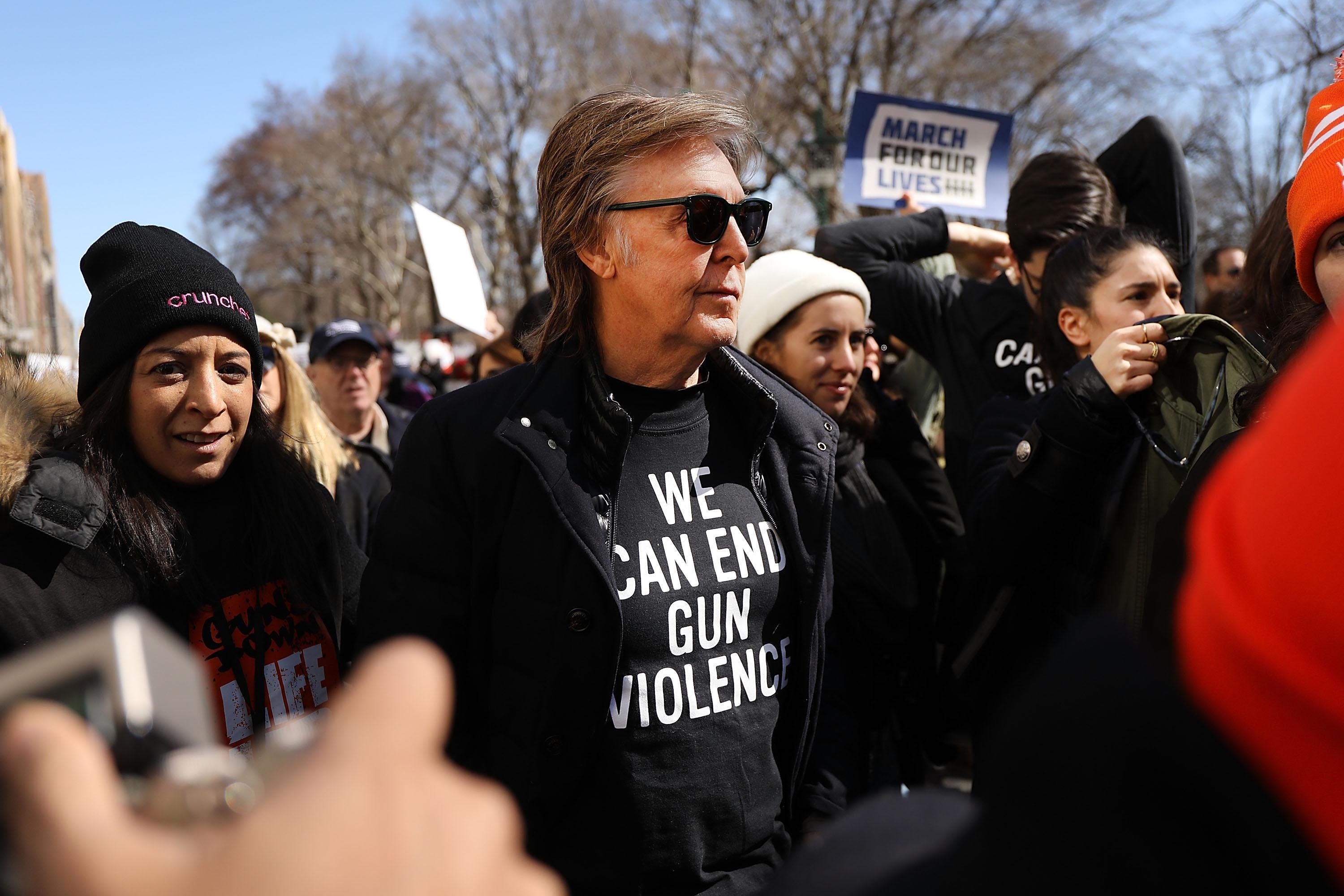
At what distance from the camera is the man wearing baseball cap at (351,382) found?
526cm

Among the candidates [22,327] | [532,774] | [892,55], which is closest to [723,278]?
[532,774]

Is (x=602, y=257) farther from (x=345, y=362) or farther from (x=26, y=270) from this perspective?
(x=26, y=270)

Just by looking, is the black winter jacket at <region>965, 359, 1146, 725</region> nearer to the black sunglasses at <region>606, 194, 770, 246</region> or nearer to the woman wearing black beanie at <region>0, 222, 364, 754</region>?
the black sunglasses at <region>606, 194, 770, 246</region>

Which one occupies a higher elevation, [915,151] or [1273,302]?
[915,151]

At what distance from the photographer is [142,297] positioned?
2262 millimetres

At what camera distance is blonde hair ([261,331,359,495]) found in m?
3.64

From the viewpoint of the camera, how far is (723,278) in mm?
2283

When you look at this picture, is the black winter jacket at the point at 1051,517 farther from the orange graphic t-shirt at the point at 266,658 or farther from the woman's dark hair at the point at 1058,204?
the orange graphic t-shirt at the point at 266,658

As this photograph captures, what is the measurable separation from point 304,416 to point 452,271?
1064 mm

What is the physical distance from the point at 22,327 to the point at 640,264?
11.4 m

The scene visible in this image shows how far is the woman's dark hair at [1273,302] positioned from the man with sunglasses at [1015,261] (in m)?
0.85

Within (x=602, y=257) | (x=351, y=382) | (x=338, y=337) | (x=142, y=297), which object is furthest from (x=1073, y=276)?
(x=338, y=337)

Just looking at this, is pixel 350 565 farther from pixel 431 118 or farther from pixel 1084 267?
pixel 431 118

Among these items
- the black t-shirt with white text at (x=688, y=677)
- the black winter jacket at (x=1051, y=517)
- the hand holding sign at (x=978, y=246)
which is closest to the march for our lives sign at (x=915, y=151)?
the hand holding sign at (x=978, y=246)
